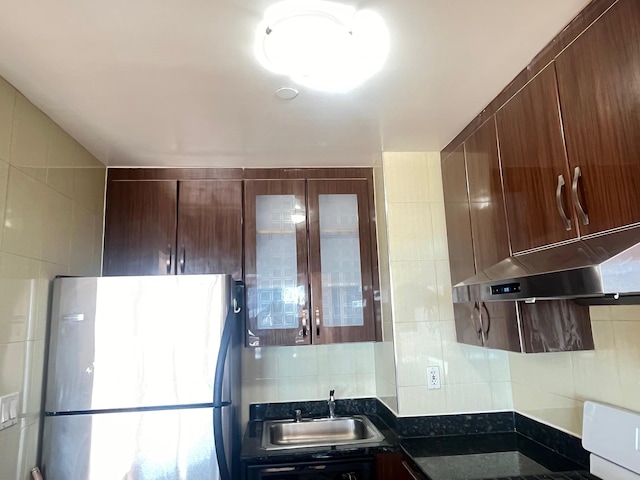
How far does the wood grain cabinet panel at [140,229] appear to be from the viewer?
7.75ft

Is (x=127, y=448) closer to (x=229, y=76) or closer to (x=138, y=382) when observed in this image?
(x=138, y=382)

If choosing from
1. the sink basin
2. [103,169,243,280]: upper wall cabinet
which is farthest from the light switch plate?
the sink basin

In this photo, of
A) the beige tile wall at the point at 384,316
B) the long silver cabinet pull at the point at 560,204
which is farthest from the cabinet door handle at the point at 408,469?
the long silver cabinet pull at the point at 560,204

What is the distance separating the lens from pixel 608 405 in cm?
155

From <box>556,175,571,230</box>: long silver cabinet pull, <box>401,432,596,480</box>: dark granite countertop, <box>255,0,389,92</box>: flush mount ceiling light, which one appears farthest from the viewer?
<box>401,432,596,480</box>: dark granite countertop

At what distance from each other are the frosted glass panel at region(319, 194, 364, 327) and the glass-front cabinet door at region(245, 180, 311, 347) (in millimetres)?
115

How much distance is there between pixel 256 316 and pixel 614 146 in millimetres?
1827

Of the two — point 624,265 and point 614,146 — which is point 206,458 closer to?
point 624,265

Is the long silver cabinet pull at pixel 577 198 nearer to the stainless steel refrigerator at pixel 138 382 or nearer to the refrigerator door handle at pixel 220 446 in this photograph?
the stainless steel refrigerator at pixel 138 382

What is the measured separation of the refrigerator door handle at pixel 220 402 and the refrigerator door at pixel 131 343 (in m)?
0.03

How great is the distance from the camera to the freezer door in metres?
1.72

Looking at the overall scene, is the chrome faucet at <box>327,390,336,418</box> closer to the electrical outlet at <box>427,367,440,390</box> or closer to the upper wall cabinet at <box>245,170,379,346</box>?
the upper wall cabinet at <box>245,170,379,346</box>

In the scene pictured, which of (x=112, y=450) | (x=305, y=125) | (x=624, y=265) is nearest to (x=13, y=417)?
(x=112, y=450)

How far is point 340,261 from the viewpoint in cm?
251
